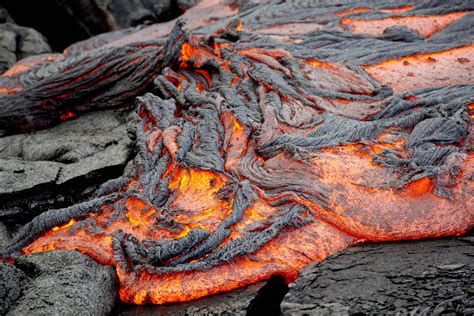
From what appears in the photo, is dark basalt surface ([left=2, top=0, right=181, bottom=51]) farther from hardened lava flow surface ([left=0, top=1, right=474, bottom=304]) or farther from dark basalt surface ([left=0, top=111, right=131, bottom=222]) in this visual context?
dark basalt surface ([left=0, top=111, right=131, bottom=222])

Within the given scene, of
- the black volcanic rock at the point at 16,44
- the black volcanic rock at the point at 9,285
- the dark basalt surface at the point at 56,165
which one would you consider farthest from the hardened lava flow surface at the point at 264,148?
the black volcanic rock at the point at 16,44

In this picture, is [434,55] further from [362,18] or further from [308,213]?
[308,213]

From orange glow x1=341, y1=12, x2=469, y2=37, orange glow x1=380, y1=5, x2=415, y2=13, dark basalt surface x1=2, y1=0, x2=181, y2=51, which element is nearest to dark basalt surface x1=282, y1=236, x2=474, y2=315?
orange glow x1=341, y1=12, x2=469, y2=37

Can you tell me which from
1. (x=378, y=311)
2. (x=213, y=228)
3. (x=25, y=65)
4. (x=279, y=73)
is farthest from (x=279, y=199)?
(x=25, y=65)

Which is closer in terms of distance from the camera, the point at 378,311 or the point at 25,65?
the point at 378,311

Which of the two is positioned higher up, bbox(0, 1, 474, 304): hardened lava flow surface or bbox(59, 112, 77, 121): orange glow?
bbox(0, 1, 474, 304): hardened lava flow surface

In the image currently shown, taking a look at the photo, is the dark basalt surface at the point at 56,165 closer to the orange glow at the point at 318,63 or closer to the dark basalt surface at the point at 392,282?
the orange glow at the point at 318,63

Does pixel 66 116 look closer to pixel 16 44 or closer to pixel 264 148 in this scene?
pixel 264 148
